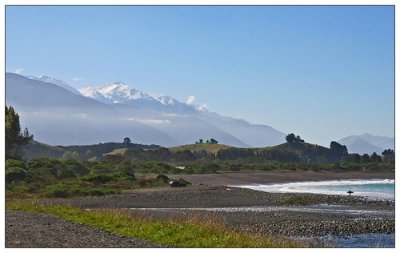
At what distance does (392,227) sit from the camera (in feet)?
103

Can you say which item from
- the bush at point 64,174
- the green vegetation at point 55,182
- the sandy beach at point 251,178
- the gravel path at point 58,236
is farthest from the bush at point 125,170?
the gravel path at point 58,236

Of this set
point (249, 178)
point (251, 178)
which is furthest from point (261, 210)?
point (251, 178)

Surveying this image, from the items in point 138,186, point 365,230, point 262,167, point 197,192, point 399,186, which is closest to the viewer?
point 399,186

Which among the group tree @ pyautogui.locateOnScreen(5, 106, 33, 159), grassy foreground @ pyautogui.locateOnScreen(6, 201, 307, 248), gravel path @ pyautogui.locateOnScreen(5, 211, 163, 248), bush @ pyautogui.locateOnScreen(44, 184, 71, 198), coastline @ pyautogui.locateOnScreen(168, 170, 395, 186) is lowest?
gravel path @ pyautogui.locateOnScreen(5, 211, 163, 248)

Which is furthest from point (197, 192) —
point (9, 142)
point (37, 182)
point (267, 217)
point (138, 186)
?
point (9, 142)

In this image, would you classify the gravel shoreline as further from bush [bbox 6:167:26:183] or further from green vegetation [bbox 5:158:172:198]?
bush [bbox 6:167:26:183]

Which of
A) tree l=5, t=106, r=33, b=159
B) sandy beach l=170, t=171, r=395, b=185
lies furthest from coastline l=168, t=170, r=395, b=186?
tree l=5, t=106, r=33, b=159

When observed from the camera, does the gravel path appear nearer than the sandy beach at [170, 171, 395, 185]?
Yes

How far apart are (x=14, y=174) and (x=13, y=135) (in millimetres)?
22828

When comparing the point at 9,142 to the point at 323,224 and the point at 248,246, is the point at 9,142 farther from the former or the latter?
the point at 248,246

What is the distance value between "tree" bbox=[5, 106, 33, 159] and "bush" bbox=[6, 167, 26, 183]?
713 inches

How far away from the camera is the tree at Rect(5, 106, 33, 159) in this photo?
A: 3063 inches

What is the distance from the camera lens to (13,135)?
79.3 metres
